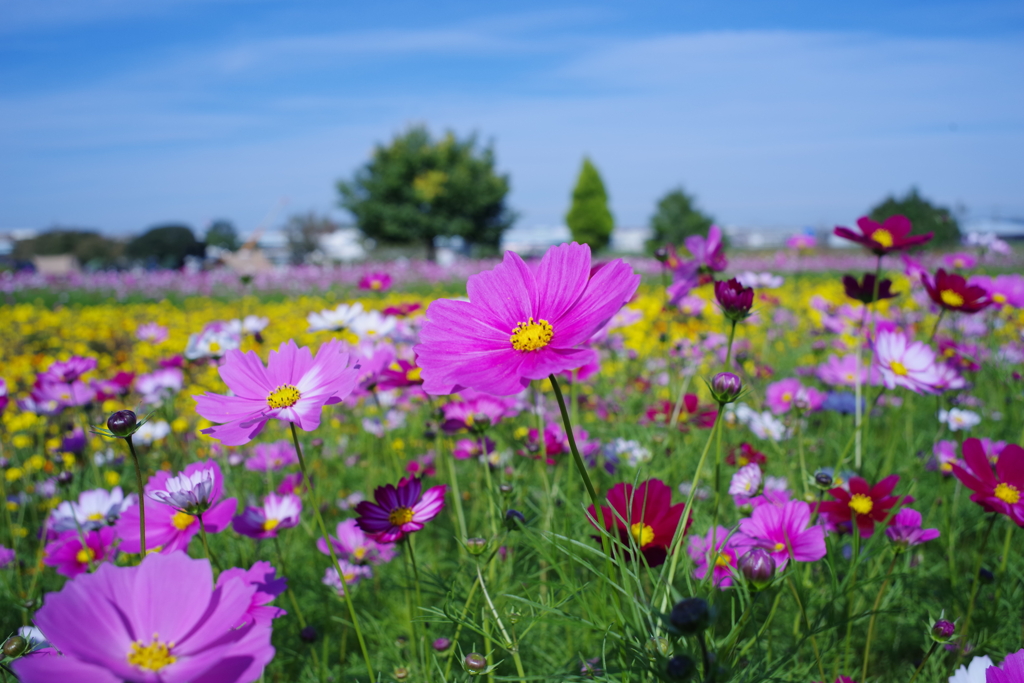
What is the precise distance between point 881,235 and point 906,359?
0.93ft

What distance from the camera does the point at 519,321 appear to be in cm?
78

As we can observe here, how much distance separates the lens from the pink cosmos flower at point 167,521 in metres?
0.96

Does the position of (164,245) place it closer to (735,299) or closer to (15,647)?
(15,647)

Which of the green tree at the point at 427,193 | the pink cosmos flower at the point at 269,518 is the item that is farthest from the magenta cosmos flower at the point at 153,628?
the green tree at the point at 427,193

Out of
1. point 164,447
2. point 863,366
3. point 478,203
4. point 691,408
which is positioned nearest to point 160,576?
point 691,408

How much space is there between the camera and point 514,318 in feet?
2.56

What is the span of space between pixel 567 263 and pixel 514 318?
0.10 metres

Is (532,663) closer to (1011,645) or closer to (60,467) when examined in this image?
(1011,645)

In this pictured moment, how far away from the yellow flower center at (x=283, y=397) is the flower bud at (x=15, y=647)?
378mm

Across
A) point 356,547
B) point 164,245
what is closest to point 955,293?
point 356,547

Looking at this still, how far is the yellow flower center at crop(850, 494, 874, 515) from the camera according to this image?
102 cm

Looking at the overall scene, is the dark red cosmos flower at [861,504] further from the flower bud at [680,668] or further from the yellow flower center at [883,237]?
the flower bud at [680,668]

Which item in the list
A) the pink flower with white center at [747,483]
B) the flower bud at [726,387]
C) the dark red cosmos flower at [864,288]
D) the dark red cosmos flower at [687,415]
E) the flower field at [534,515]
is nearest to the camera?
the flower field at [534,515]

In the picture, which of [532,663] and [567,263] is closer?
[567,263]
